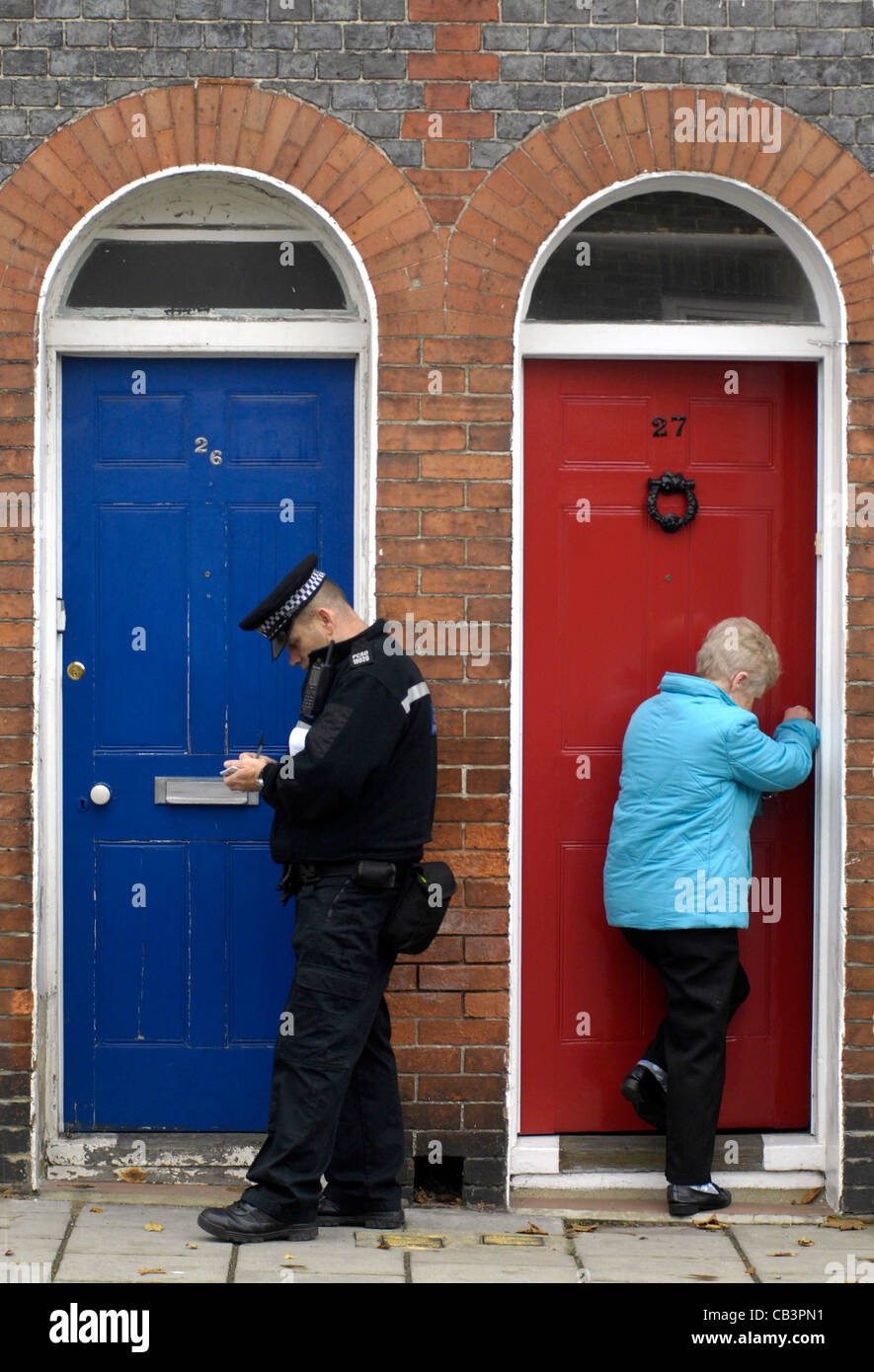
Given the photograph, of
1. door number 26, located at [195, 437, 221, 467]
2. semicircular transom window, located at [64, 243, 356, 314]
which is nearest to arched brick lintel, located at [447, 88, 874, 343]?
semicircular transom window, located at [64, 243, 356, 314]

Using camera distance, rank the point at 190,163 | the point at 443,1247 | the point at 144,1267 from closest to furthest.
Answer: the point at 144,1267
the point at 443,1247
the point at 190,163

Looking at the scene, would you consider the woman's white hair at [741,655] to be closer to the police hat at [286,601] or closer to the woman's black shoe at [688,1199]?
the police hat at [286,601]

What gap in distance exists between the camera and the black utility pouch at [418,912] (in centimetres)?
421

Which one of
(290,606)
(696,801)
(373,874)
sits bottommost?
(373,874)

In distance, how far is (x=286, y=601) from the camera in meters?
4.23

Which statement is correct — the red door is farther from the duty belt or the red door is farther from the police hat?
the police hat

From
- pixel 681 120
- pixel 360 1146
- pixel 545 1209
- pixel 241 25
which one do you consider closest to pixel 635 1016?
pixel 545 1209

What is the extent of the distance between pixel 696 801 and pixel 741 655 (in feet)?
1.66

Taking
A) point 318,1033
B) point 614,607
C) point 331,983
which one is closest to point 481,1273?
point 318,1033

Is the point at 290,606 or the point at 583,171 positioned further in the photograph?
the point at 583,171

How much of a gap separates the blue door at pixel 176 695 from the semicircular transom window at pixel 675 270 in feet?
2.75

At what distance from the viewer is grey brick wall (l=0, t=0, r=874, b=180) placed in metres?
4.61

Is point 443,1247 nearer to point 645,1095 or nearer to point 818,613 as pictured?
point 645,1095

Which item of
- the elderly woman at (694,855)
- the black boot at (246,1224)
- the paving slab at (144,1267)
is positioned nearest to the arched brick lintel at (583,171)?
the elderly woman at (694,855)
